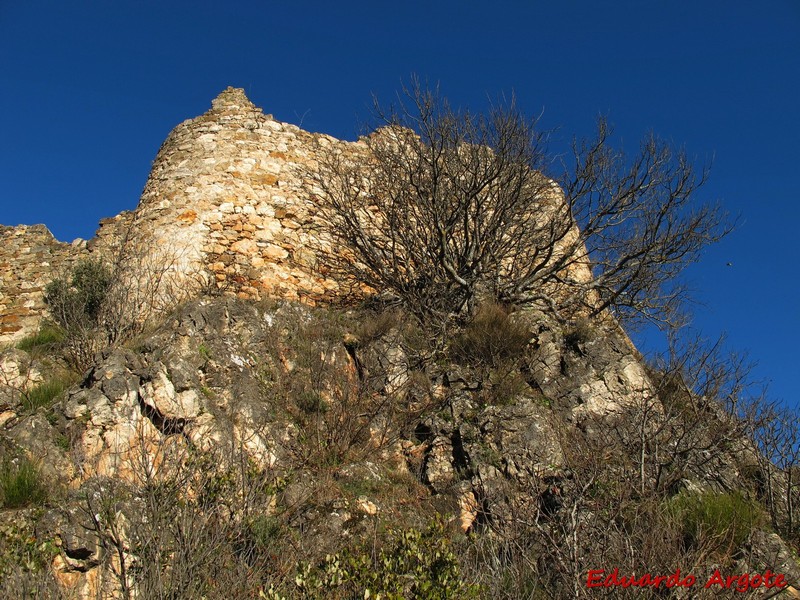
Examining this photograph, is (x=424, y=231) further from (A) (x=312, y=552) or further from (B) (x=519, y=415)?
(A) (x=312, y=552)

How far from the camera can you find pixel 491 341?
857 cm

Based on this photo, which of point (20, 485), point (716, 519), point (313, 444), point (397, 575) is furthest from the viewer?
point (313, 444)

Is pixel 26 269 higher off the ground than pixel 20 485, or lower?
higher

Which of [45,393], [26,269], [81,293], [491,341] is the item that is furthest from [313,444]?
[26,269]

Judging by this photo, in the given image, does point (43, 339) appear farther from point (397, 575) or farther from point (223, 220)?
point (397, 575)

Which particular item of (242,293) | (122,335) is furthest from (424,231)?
(122,335)

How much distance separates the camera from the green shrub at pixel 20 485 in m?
A: 5.61

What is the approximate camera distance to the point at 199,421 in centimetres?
684

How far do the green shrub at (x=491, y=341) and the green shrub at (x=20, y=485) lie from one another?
5.01 m

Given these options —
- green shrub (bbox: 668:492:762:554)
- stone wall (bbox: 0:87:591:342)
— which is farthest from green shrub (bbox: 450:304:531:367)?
green shrub (bbox: 668:492:762:554)

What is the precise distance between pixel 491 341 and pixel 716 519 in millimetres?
3418

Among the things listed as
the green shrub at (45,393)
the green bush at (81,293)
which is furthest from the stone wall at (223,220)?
the green shrub at (45,393)

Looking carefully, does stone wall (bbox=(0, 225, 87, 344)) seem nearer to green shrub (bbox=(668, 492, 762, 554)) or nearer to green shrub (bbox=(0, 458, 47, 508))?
green shrub (bbox=(0, 458, 47, 508))

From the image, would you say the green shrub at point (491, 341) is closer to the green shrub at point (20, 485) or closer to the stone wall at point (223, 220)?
the stone wall at point (223, 220)
